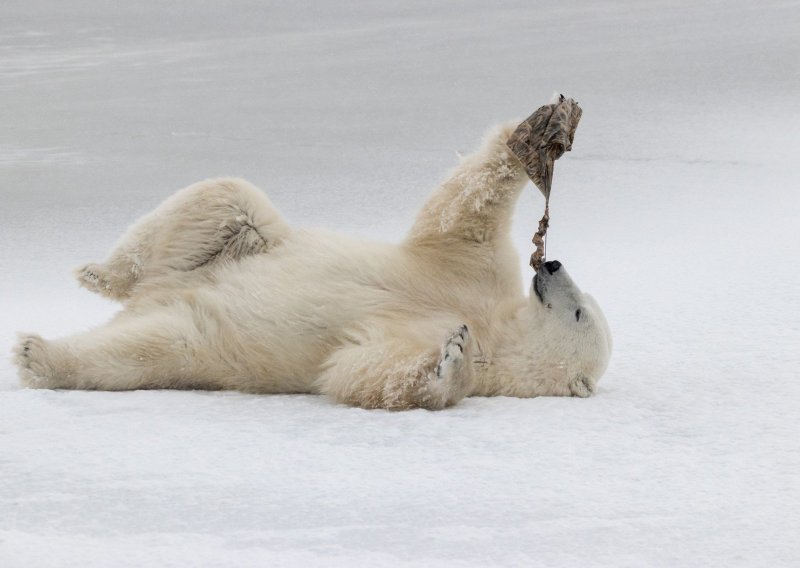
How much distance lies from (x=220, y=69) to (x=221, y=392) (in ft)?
19.5

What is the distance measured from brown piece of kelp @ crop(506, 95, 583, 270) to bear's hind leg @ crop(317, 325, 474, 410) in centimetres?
43

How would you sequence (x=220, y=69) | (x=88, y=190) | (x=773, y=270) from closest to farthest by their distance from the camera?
(x=773, y=270) < (x=88, y=190) < (x=220, y=69)

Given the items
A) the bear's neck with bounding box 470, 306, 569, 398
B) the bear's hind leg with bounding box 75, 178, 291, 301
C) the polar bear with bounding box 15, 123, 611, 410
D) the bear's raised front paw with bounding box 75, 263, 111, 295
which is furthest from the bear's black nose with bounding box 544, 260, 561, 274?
the bear's raised front paw with bounding box 75, 263, 111, 295

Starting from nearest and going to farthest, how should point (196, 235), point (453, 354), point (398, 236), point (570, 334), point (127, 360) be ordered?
point (453, 354) < point (570, 334) < point (127, 360) < point (196, 235) < point (398, 236)

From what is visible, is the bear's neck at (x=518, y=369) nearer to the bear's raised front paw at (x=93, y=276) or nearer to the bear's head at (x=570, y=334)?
the bear's head at (x=570, y=334)

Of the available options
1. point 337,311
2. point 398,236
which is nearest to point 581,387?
point 337,311

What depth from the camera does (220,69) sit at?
8.68 m

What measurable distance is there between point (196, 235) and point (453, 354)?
102 cm

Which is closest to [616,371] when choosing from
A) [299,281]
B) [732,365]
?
[732,365]

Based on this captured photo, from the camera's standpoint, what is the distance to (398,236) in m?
4.89

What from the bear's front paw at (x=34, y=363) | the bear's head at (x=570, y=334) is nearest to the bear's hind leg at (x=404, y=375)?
the bear's head at (x=570, y=334)

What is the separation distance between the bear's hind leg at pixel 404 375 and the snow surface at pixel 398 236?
0.07 meters

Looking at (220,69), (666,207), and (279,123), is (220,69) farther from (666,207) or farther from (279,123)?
(666,207)

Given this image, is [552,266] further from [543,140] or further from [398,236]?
[398,236]
